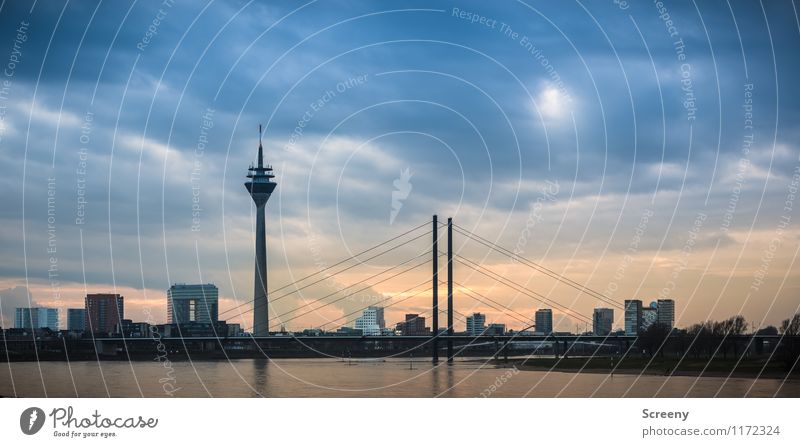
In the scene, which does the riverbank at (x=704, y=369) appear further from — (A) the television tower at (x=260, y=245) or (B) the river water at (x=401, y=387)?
(A) the television tower at (x=260, y=245)

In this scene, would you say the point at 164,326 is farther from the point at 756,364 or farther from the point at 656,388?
the point at 656,388

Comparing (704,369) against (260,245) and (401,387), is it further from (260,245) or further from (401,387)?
(260,245)

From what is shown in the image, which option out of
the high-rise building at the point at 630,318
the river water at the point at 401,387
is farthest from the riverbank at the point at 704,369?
the high-rise building at the point at 630,318

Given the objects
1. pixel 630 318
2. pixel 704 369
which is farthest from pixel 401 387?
pixel 630 318

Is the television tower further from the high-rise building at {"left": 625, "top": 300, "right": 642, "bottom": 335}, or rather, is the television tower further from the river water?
the river water
